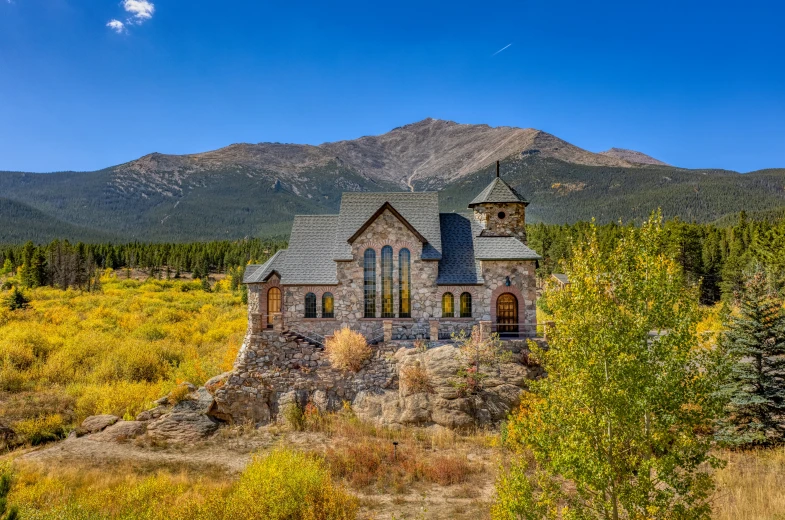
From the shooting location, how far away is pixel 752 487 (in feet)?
44.6

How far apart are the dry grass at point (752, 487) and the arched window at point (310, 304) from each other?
21102mm

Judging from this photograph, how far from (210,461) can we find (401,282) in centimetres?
1408

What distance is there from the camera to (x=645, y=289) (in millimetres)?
9586

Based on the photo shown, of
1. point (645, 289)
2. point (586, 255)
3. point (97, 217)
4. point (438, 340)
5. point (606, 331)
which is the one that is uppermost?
point (97, 217)

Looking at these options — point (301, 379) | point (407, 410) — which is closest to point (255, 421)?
point (301, 379)

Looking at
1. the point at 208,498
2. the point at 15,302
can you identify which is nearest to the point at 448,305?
the point at 208,498

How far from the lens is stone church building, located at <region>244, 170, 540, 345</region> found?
90.6 feet

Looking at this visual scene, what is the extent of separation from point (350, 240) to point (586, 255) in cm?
1908

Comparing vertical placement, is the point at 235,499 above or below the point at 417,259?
below

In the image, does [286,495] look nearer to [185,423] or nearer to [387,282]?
[185,423]

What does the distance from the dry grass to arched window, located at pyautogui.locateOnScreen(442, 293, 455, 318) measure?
1456cm

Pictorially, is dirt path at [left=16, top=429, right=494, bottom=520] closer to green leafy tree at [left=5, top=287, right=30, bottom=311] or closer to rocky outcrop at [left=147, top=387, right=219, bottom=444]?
rocky outcrop at [left=147, top=387, right=219, bottom=444]

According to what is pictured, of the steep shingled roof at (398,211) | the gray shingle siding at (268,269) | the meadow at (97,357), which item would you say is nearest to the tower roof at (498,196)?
the steep shingled roof at (398,211)

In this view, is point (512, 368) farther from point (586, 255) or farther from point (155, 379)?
point (155, 379)
